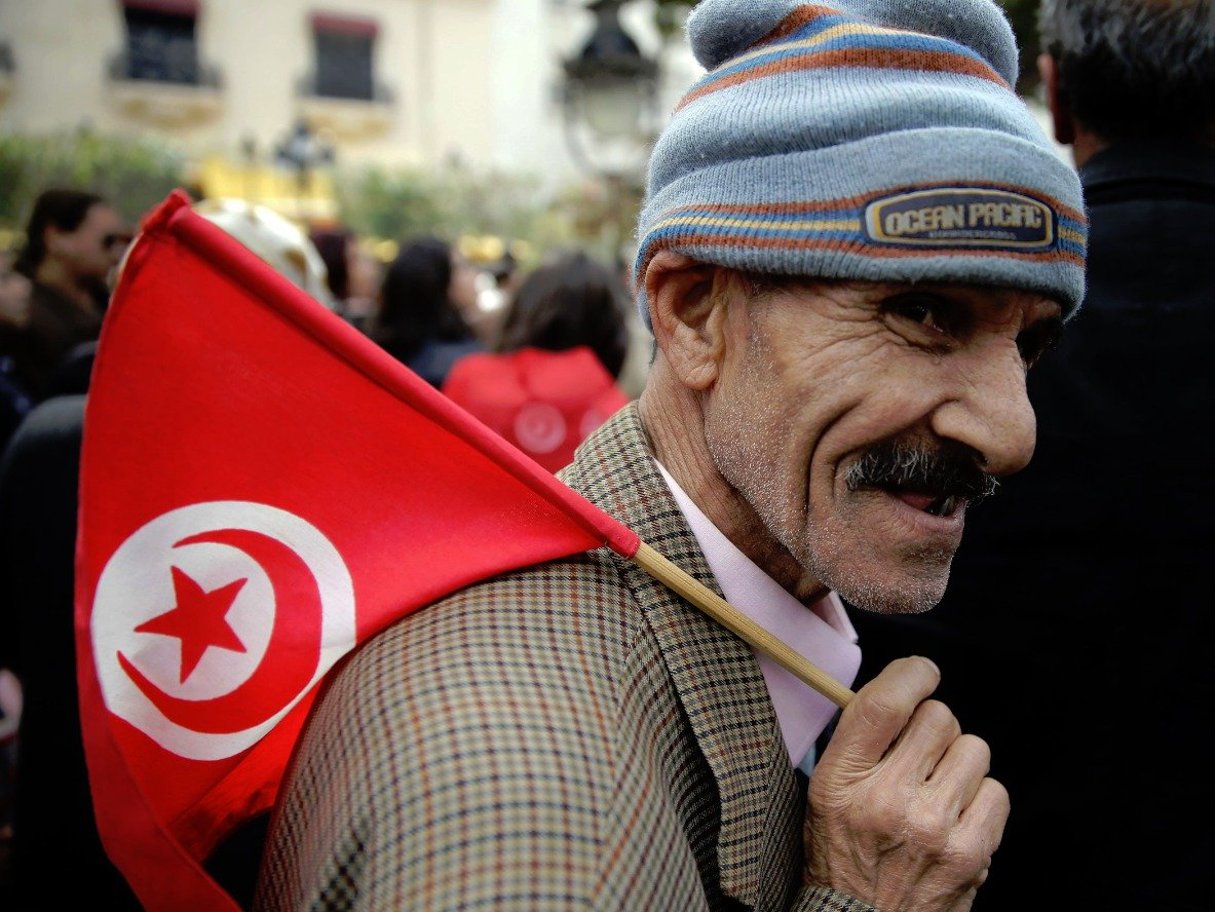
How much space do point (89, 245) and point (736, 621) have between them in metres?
3.81

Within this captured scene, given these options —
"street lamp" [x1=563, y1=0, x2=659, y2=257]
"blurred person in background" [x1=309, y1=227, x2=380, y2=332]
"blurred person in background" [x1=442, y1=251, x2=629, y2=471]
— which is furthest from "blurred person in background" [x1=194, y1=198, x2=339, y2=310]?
"street lamp" [x1=563, y1=0, x2=659, y2=257]

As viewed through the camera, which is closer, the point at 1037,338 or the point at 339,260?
the point at 1037,338

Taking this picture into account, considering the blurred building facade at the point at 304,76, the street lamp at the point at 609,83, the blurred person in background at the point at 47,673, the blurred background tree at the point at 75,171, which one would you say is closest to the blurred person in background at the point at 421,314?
the blurred person in background at the point at 47,673

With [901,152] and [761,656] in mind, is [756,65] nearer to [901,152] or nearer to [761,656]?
[901,152]

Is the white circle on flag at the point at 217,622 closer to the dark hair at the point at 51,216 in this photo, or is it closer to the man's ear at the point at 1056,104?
the man's ear at the point at 1056,104

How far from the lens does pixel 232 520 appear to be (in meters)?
1.22

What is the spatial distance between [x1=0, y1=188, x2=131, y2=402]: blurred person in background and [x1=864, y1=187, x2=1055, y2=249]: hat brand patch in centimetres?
369

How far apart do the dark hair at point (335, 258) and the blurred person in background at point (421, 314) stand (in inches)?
36.5

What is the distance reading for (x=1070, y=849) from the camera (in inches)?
65.3

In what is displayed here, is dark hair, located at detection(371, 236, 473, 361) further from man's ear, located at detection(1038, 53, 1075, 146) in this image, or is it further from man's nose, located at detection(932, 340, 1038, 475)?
man's nose, located at detection(932, 340, 1038, 475)

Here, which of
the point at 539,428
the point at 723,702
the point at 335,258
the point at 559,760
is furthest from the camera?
the point at 335,258

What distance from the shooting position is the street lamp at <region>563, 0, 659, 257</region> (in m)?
6.37

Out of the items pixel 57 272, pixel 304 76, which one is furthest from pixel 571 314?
pixel 304 76

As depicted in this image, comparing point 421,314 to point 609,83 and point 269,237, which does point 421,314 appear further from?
point 609,83
